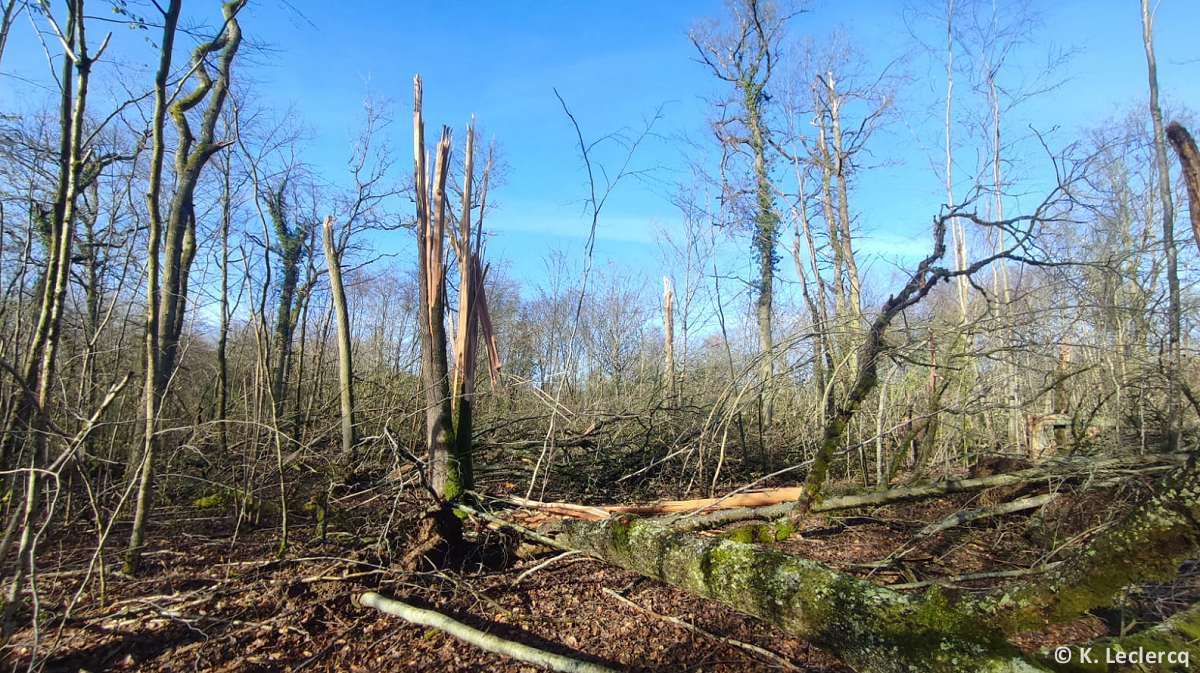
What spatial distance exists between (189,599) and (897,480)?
20.7ft

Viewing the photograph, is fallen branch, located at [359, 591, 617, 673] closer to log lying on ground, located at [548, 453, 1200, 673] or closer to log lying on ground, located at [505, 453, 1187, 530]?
log lying on ground, located at [548, 453, 1200, 673]

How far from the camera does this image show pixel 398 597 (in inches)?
149

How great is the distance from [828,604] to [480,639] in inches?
71.4

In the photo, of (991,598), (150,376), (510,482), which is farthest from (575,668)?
(510,482)

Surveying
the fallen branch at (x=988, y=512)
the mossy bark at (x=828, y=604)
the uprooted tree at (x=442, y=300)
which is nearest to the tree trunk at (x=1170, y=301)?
the fallen branch at (x=988, y=512)

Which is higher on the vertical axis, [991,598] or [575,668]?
[991,598]

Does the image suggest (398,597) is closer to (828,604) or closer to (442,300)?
(442,300)

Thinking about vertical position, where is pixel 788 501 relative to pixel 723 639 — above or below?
above

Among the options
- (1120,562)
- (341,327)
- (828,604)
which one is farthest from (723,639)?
(341,327)

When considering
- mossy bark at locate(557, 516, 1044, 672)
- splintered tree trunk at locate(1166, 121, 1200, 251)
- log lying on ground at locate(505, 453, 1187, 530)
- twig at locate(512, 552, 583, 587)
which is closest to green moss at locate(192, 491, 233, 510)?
log lying on ground at locate(505, 453, 1187, 530)

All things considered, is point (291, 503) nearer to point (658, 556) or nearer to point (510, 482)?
point (510, 482)

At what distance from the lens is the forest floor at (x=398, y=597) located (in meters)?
3.09

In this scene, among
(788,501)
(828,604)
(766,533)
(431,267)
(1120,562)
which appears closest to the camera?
(1120,562)

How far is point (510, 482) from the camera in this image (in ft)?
20.3
